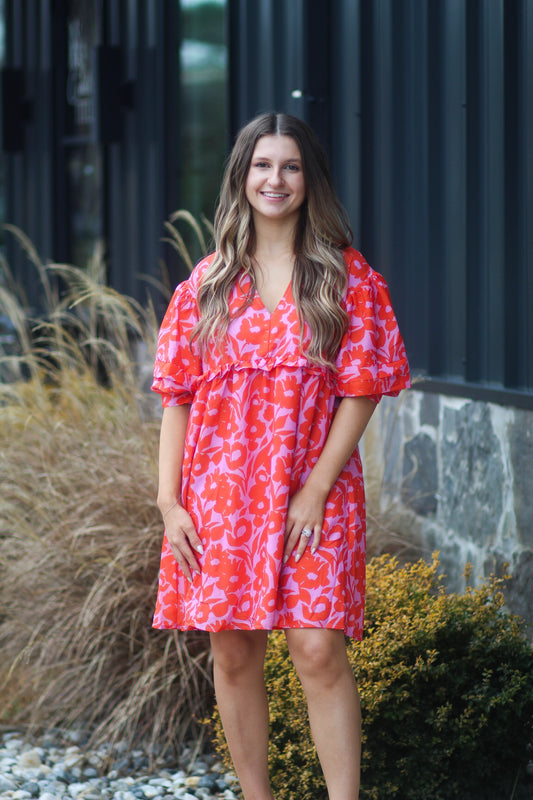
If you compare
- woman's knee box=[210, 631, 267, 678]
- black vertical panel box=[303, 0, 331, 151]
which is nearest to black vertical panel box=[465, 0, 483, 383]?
black vertical panel box=[303, 0, 331, 151]

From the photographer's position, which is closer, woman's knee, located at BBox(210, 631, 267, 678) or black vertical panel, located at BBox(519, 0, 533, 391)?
woman's knee, located at BBox(210, 631, 267, 678)

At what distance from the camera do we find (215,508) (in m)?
2.29

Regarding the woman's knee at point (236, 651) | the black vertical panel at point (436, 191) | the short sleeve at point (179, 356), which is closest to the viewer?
the woman's knee at point (236, 651)

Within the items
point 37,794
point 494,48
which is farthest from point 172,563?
point 494,48

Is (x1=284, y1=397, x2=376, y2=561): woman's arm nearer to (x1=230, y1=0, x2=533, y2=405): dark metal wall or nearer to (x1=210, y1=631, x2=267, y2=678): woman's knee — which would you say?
(x1=210, y1=631, x2=267, y2=678): woman's knee

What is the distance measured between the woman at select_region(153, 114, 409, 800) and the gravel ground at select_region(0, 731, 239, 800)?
0.77 metres

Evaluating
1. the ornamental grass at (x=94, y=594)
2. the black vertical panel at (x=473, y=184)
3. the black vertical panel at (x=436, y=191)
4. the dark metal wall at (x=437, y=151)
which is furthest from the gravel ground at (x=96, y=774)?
the black vertical panel at (x=436, y=191)

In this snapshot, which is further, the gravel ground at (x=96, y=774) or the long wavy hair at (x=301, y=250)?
the gravel ground at (x=96, y=774)

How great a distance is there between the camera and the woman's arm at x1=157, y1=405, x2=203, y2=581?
232 cm

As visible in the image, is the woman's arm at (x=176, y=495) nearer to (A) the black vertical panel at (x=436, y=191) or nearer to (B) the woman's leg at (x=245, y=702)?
(B) the woman's leg at (x=245, y=702)

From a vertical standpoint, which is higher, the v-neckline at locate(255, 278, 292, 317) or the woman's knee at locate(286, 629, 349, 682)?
the v-neckline at locate(255, 278, 292, 317)

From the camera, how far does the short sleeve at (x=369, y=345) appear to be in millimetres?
2279

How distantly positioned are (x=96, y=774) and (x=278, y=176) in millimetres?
1986

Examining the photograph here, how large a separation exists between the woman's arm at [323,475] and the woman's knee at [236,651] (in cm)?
23
